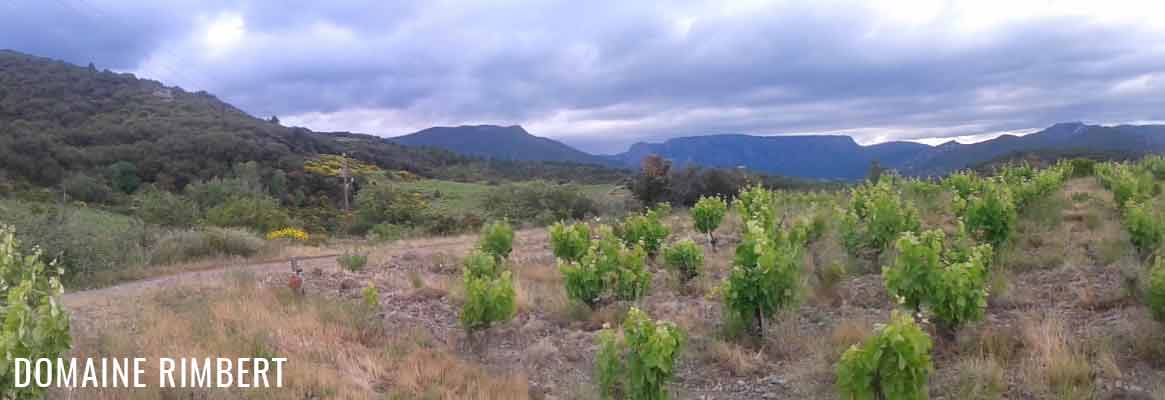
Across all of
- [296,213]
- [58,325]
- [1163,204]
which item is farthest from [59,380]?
[296,213]

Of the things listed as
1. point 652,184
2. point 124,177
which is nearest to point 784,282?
→ point 652,184

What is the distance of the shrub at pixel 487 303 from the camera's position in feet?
28.6

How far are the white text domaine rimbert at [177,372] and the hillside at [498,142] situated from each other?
120 meters

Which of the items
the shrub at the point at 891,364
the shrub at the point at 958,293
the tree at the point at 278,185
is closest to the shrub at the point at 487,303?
the shrub at the point at 891,364

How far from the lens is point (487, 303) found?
8.74 meters

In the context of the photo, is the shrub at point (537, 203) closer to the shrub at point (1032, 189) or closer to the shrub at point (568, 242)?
the shrub at point (1032, 189)

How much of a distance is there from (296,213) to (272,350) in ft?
108

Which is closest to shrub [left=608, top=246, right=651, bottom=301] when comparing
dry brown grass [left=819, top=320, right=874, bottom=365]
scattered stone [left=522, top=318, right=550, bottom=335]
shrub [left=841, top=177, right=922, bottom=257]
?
scattered stone [left=522, top=318, right=550, bottom=335]

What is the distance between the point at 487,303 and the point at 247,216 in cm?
2208

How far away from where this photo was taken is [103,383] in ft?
20.6

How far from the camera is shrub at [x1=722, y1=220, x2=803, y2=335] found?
25.0ft

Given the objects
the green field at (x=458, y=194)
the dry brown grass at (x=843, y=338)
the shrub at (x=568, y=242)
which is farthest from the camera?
the green field at (x=458, y=194)

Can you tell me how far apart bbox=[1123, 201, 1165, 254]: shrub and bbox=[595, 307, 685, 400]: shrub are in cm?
750

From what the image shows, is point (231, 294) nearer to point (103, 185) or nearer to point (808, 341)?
point (808, 341)
